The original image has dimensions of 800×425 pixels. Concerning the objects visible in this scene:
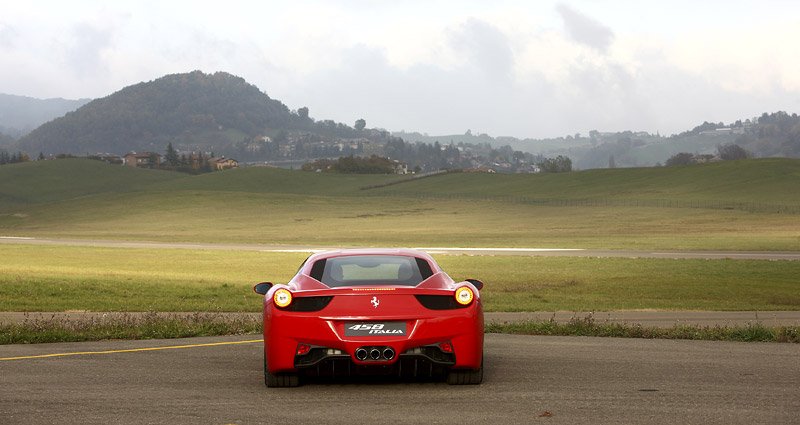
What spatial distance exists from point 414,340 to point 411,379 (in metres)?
1.38

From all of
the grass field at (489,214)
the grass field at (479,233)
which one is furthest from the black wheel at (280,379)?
the grass field at (489,214)

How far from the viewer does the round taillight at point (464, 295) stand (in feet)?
37.3

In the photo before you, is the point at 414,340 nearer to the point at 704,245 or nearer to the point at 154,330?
the point at 154,330

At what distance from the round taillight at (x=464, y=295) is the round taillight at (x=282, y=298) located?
1.62 meters

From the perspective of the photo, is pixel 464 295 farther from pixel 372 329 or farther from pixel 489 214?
pixel 489 214

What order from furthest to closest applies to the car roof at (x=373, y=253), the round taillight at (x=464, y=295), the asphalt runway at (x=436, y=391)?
the car roof at (x=373, y=253)
the round taillight at (x=464, y=295)
the asphalt runway at (x=436, y=391)

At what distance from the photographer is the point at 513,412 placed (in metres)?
10.2

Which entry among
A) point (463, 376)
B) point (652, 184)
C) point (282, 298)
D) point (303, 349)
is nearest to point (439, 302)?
point (463, 376)

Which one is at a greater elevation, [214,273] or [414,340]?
[414,340]

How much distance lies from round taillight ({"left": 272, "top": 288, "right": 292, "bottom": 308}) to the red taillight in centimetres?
43

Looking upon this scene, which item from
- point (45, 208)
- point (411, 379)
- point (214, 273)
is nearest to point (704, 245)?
point (214, 273)

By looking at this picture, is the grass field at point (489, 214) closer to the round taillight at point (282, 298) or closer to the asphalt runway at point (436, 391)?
the asphalt runway at point (436, 391)

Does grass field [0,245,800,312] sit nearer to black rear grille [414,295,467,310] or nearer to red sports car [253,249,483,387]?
red sports car [253,249,483,387]

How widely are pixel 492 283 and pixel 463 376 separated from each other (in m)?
27.0
